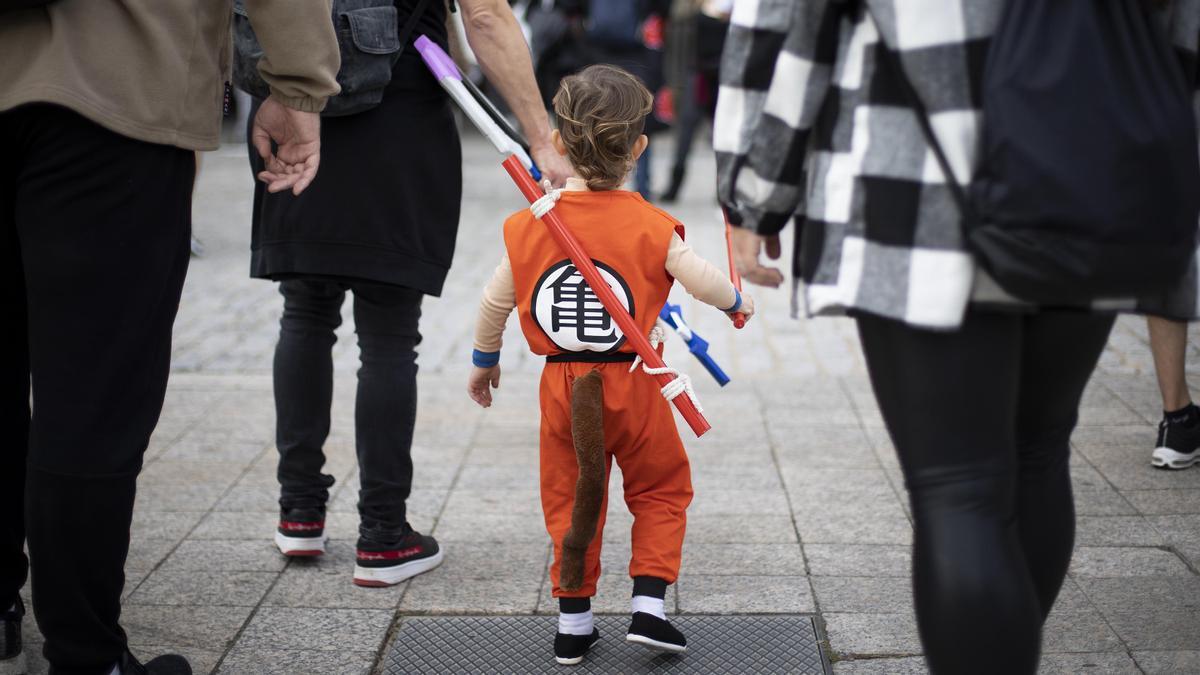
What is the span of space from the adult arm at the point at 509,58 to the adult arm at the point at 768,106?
1073 millimetres

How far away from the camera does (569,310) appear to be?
2715 mm

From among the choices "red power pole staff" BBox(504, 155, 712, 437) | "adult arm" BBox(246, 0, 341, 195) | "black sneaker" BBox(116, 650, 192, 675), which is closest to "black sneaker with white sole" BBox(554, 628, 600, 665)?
"red power pole staff" BBox(504, 155, 712, 437)

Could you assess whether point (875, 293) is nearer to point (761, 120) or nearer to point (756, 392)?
point (761, 120)

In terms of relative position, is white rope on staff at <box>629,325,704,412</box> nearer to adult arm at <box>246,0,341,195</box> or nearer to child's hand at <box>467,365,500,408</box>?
child's hand at <box>467,365,500,408</box>

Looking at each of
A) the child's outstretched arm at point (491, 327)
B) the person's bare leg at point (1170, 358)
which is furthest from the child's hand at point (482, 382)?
the person's bare leg at point (1170, 358)

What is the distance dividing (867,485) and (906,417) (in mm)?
2223

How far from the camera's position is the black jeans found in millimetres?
3250

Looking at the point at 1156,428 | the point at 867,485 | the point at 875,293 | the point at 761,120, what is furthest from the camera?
the point at 1156,428

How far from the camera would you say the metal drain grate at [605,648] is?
277 centimetres

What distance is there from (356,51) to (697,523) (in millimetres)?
1628

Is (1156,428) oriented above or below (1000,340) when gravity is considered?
below

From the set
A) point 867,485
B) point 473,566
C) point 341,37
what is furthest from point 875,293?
point 867,485

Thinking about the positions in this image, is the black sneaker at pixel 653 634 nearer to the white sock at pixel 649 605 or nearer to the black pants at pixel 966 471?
the white sock at pixel 649 605

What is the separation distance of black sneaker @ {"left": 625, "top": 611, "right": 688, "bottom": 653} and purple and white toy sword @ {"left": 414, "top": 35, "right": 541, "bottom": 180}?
3.22 feet
